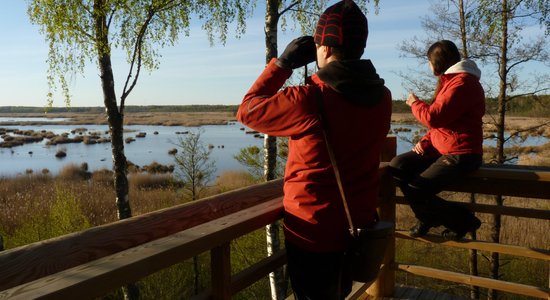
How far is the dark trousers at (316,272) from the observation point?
5.40 ft

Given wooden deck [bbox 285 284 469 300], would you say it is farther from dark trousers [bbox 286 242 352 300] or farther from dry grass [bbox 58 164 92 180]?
dry grass [bbox 58 164 92 180]

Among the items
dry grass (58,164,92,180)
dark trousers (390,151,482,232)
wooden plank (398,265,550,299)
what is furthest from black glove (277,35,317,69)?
dry grass (58,164,92,180)

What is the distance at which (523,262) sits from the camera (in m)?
12.9

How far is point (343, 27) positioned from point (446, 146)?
1.23 metres

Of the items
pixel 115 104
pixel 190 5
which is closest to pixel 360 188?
pixel 115 104

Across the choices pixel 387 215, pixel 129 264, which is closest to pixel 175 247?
pixel 129 264

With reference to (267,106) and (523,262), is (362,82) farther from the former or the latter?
(523,262)

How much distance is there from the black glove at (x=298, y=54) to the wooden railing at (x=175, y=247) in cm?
57

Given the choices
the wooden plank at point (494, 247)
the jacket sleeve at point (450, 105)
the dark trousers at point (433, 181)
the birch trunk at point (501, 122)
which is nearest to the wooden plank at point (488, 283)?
the wooden plank at point (494, 247)

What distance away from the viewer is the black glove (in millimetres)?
1604

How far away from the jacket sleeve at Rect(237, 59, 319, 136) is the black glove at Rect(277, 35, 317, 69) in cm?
9

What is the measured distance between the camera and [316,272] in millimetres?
1654

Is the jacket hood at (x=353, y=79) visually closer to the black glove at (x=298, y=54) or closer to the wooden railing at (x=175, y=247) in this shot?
the black glove at (x=298, y=54)

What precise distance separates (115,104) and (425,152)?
22.5 feet
